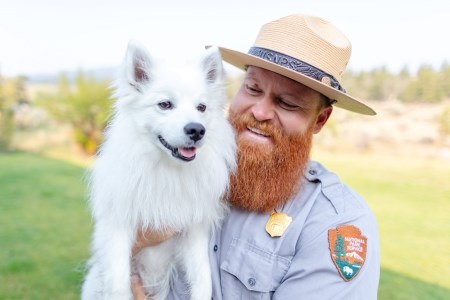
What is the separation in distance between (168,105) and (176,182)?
423 millimetres

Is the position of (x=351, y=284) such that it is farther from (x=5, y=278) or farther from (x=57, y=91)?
(x=57, y=91)

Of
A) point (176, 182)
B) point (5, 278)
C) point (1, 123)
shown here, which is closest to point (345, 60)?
point (176, 182)

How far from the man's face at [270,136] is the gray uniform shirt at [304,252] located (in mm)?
82

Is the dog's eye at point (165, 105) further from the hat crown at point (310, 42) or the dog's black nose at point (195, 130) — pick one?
the hat crown at point (310, 42)

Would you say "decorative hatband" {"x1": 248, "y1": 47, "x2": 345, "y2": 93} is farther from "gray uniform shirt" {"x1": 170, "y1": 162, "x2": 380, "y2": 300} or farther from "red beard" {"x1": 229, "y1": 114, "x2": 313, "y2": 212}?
"gray uniform shirt" {"x1": 170, "y1": 162, "x2": 380, "y2": 300}

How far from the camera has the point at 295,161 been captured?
2164 millimetres

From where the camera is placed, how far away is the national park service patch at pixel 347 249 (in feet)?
5.65

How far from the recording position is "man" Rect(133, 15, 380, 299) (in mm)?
1765

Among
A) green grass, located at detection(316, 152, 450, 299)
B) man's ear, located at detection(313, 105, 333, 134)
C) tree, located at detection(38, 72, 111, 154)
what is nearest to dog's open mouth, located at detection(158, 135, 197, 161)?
man's ear, located at detection(313, 105, 333, 134)

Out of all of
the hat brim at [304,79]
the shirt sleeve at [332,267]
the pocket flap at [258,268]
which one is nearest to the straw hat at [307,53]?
the hat brim at [304,79]

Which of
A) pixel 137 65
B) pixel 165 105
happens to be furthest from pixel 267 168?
pixel 137 65

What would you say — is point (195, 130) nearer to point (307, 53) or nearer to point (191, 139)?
point (191, 139)

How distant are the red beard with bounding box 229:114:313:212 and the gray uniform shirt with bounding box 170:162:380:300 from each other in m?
0.06

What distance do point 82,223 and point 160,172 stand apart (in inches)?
194
